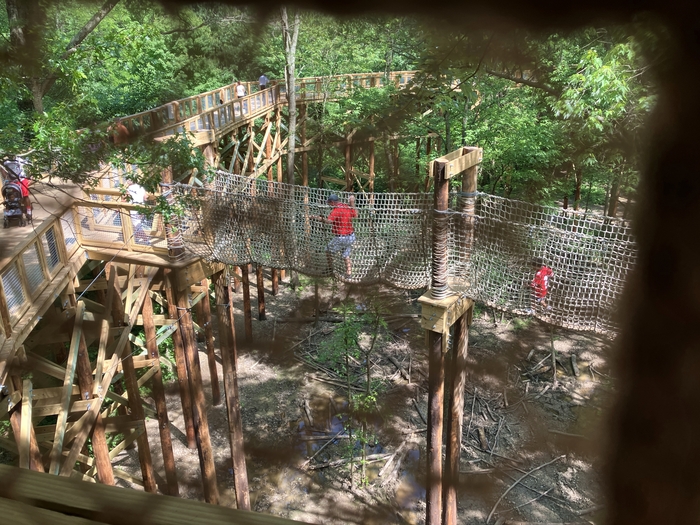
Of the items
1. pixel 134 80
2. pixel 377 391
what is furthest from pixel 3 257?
pixel 377 391

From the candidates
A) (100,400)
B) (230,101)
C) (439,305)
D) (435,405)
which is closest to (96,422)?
(100,400)

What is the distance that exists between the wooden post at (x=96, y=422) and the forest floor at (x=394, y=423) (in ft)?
4.53

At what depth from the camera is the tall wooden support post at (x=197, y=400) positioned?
5.01 meters

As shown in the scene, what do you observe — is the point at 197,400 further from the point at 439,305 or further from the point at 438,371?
the point at 439,305

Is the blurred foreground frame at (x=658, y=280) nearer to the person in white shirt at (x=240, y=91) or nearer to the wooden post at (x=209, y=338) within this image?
the wooden post at (x=209, y=338)

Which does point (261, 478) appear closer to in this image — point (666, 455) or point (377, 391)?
point (377, 391)

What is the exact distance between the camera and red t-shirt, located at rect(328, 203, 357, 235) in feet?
11.5

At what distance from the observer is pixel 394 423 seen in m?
6.96

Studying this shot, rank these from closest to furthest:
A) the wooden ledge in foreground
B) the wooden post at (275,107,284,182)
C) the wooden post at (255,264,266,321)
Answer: the wooden ledge in foreground → the wooden post at (255,264,266,321) → the wooden post at (275,107,284,182)

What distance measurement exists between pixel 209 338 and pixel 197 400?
1226mm

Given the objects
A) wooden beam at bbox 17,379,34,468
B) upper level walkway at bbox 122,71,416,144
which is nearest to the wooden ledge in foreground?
wooden beam at bbox 17,379,34,468

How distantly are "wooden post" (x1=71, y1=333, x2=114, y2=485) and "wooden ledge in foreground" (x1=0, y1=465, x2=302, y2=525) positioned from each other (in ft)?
14.6

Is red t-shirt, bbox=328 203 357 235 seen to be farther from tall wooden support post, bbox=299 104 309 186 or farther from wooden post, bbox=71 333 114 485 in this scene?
tall wooden support post, bbox=299 104 309 186

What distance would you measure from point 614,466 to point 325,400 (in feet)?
23.6
